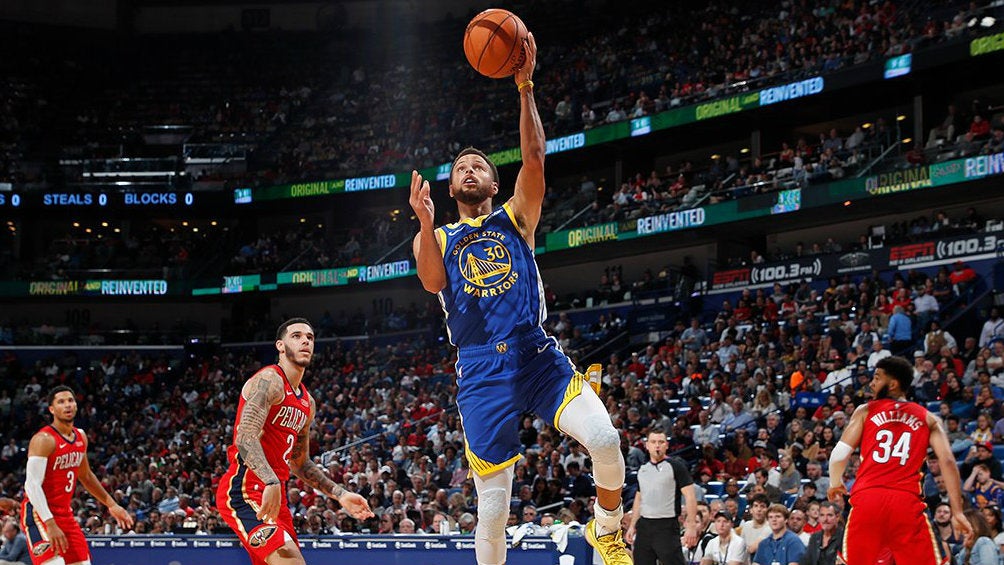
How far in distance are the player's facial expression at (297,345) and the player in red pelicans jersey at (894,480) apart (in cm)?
391

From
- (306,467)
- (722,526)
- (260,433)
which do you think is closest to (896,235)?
(722,526)

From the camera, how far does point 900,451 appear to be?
773 centimetres

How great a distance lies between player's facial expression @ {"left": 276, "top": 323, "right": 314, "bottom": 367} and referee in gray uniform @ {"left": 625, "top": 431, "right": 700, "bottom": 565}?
4699 millimetres

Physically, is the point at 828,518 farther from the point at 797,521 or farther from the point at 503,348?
the point at 503,348

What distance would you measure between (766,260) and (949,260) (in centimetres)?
532

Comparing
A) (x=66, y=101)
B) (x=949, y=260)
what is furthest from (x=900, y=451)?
(x=66, y=101)

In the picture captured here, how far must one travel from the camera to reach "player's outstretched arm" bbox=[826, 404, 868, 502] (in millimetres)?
7895

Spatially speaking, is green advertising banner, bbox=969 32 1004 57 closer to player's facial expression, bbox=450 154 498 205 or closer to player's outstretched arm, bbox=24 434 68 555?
player's facial expression, bbox=450 154 498 205

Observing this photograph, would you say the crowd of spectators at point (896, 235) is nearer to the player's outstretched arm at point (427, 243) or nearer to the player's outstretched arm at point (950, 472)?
the player's outstretched arm at point (950, 472)

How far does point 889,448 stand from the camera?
25.5ft

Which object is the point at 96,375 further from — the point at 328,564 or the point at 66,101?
the point at 328,564

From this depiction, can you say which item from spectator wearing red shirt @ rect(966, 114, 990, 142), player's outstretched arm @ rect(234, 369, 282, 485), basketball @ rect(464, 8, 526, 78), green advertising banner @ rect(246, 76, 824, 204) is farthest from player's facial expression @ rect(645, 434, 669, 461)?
green advertising banner @ rect(246, 76, 824, 204)

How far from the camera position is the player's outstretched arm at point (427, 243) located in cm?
614

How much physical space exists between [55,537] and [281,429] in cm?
300
